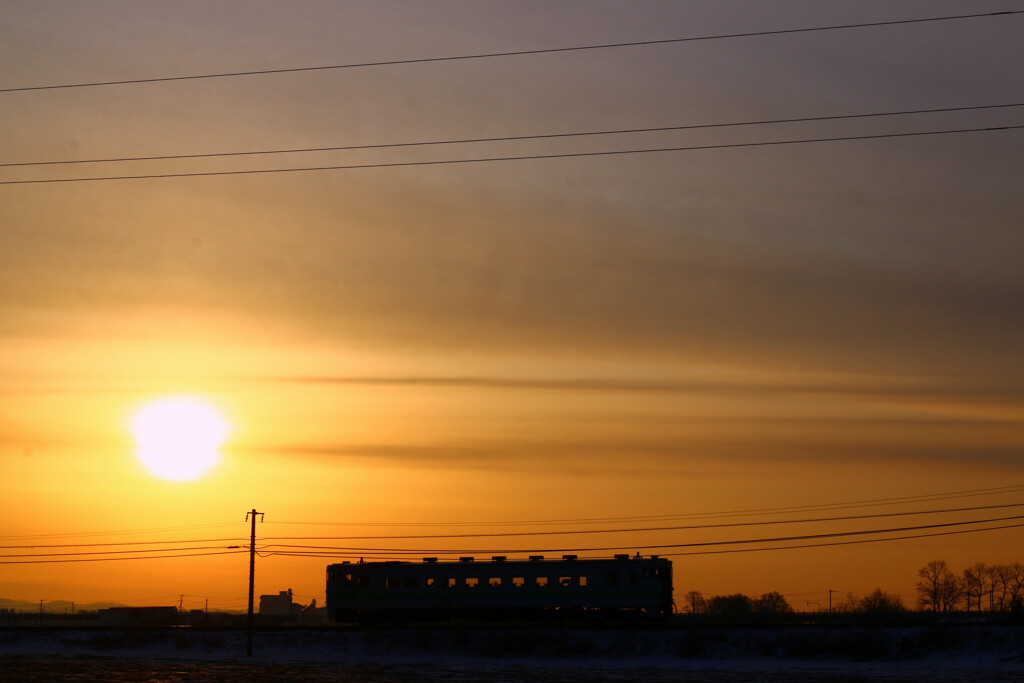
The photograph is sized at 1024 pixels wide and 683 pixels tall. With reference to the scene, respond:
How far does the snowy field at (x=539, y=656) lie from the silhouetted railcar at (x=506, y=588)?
2135 mm

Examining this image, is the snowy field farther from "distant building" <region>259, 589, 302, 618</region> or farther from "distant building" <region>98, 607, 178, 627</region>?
"distant building" <region>259, 589, 302, 618</region>

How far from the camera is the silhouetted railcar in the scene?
78.2 meters

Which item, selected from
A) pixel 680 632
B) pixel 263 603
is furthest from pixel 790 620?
pixel 263 603

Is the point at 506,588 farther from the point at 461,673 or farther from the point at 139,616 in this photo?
the point at 139,616

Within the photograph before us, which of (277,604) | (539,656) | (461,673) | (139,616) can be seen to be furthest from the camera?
(277,604)

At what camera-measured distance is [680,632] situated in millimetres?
73000

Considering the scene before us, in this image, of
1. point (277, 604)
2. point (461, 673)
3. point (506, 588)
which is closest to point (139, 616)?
point (277, 604)

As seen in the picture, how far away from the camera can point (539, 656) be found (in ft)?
241

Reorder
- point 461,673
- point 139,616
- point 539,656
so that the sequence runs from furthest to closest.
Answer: point 139,616, point 539,656, point 461,673

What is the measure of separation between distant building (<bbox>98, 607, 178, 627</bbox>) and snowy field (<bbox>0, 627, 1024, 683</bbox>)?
41700 millimetres

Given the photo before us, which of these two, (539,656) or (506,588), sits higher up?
(506,588)

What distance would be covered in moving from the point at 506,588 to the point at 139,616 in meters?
65.4

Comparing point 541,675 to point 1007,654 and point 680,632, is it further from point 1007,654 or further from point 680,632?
point 1007,654

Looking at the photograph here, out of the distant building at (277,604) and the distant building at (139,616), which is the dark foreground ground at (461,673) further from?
the distant building at (277,604)
